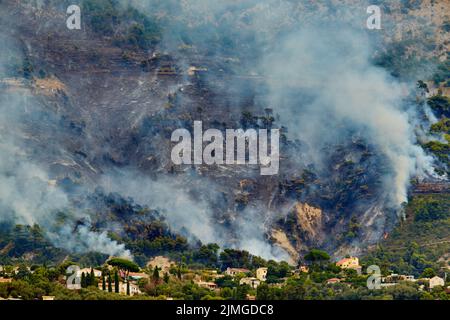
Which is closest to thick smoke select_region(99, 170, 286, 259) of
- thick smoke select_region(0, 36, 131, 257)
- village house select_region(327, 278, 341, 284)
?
thick smoke select_region(0, 36, 131, 257)

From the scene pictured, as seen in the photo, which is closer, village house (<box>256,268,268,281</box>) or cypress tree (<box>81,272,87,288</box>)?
cypress tree (<box>81,272,87,288</box>)

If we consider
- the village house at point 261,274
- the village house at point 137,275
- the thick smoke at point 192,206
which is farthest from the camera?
the thick smoke at point 192,206

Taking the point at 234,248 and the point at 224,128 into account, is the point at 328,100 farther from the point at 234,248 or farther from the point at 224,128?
the point at 234,248

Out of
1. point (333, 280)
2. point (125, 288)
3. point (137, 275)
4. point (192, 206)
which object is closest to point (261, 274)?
point (333, 280)

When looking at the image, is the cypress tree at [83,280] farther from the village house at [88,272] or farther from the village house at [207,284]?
the village house at [207,284]

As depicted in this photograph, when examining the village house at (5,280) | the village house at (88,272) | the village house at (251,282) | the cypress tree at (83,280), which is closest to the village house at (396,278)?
the village house at (251,282)

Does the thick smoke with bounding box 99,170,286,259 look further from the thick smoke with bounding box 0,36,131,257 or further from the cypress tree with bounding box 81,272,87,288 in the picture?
the cypress tree with bounding box 81,272,87,288

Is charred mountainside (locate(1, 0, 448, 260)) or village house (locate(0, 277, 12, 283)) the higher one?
charred mountainside (locate(1, 0, 448, 260))
